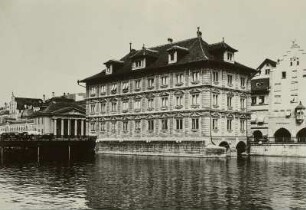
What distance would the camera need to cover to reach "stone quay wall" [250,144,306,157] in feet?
209

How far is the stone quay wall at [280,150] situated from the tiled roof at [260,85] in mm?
16536

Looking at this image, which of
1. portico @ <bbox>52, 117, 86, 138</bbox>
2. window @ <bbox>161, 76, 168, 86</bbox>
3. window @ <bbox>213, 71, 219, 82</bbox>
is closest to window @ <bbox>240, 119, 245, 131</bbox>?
window @ <bbox>213, 71, 219, 82</bbox>

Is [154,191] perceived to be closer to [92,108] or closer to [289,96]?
[92,108]

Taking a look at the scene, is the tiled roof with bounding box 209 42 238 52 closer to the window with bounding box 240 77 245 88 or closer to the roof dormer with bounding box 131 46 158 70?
the window with bounding box 240 77 245 88

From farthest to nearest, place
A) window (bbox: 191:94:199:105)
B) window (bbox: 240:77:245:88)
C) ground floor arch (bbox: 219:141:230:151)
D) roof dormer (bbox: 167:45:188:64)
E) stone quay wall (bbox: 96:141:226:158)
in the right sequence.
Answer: window (bbox: 240:77:245:88) < roof dormer (bbox: 167:45:188:64) < ground floor arch (bbox: 219:141:230:151) < window (bbox: 191:94:199:105) < stone quay wall (bbox: 96:141:226:158)

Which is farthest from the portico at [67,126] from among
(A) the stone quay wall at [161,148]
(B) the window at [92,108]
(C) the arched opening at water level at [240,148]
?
(C) the arched opening at water level at [240,148]

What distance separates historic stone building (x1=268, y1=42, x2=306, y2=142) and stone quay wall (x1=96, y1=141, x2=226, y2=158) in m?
19.8

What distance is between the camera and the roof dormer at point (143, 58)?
69.8 metres

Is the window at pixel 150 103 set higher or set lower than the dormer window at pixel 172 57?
lower

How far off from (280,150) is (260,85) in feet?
66.9

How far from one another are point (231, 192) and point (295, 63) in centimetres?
5501

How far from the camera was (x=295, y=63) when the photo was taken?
7631 centimetres

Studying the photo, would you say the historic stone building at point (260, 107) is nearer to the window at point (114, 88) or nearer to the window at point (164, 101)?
the window at point (164, 101)

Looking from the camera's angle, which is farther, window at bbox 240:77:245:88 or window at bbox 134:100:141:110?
window at bbox 134:100:141:110
